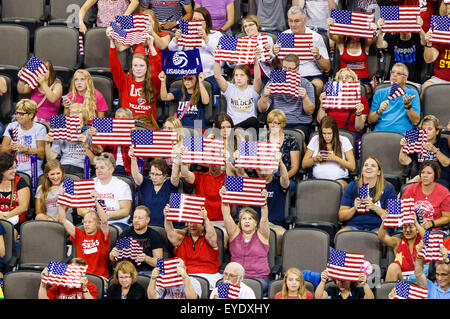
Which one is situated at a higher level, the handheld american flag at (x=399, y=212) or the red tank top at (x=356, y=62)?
the red tank top at (x=356, y=62)

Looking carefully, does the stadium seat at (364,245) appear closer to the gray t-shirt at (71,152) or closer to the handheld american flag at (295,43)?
the handheld american flag at (295,43)

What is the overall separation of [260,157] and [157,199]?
3.46 feet

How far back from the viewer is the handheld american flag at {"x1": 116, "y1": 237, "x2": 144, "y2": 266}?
984 cm

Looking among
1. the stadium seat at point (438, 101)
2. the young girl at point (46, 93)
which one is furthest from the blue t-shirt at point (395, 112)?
the young girl at point (46, 93)

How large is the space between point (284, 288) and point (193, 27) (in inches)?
133

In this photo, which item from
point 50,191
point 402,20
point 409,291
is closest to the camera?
point 409,291

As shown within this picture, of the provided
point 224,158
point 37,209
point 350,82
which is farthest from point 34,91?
point 350,82

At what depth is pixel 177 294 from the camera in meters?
9.45

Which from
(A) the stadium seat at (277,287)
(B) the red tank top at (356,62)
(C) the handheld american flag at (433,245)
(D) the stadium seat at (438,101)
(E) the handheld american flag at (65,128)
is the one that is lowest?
(A) the stadium seat at (277,287)

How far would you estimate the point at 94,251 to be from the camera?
1003 cm

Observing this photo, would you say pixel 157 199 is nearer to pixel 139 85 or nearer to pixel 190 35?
pixel 139 85

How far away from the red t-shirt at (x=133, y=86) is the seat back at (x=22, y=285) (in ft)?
8.00

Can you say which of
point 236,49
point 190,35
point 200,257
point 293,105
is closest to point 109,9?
point 190,35

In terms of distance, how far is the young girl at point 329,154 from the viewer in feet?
34.8
